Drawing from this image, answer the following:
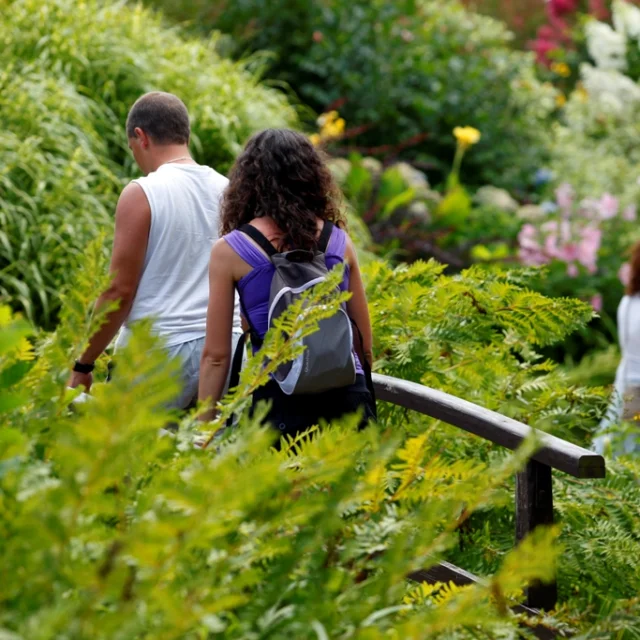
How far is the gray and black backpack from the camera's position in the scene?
2865 mm

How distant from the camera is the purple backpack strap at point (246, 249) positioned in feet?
9.96

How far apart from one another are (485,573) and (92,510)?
2112mm

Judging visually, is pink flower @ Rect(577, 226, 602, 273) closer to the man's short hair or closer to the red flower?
the man's short hair

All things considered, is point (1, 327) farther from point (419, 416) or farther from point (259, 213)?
point (419, 416)

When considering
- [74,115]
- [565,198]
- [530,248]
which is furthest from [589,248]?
[74,115]

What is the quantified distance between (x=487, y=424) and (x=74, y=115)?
3.93m

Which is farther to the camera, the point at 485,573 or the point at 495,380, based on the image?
the point at 495,380

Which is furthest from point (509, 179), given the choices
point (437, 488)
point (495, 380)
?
point (437, 488)

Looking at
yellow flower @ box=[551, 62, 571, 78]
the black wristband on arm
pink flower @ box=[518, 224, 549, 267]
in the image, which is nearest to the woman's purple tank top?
the black wristband on arm

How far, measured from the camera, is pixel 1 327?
1.48 meters

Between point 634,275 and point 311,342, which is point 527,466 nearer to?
point 311,342

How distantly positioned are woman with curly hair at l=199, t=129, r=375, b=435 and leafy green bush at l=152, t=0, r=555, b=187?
331 inches

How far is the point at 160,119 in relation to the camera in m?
3.77

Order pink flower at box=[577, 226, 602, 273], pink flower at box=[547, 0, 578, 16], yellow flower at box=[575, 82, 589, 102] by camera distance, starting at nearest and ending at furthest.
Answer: pink flower at box=[577, 226, 602, 273] < yellow flower at box=[575, 82, 589, 102] < pink flower at box=[547, 0, 578, 16]
